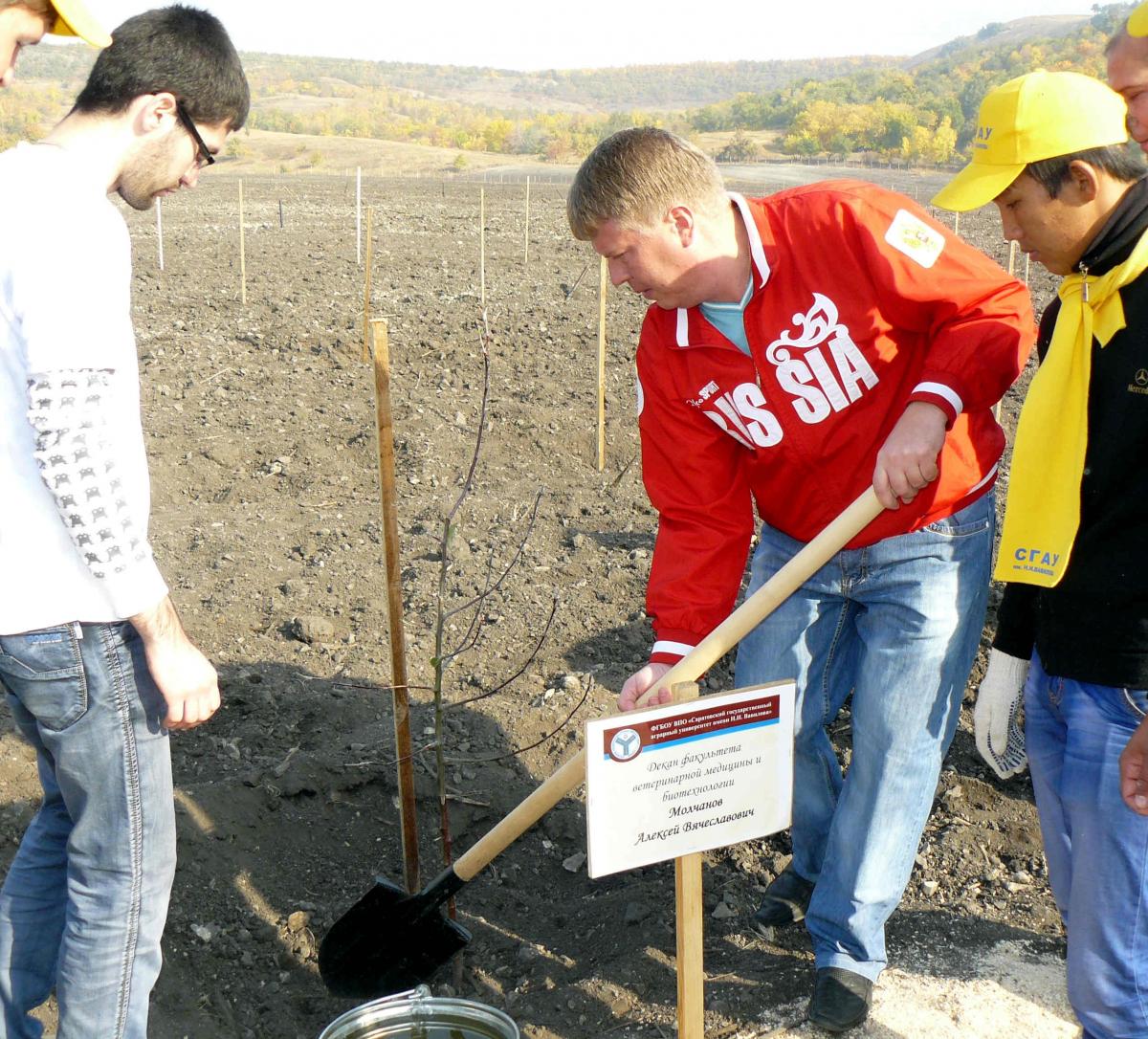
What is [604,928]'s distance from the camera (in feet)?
10.00

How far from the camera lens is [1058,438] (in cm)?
195

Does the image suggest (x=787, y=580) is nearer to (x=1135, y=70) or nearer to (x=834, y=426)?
(x=834, y=426)

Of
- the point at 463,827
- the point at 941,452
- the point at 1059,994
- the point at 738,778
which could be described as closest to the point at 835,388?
the point at 941,452

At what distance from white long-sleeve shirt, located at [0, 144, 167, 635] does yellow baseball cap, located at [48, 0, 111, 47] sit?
174mm

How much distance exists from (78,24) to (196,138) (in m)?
0.26

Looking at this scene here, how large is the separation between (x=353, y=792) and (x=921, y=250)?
2.23m

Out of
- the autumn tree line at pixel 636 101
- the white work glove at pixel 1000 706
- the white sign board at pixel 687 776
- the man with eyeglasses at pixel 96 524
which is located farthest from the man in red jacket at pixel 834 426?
the autumn tree line at pixel 636 101

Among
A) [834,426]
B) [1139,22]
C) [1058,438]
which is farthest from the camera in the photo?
[834,426]

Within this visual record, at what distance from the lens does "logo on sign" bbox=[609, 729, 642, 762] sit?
1.79 metres

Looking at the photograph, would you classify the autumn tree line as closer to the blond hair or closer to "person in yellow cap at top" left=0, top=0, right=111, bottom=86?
the blond hair

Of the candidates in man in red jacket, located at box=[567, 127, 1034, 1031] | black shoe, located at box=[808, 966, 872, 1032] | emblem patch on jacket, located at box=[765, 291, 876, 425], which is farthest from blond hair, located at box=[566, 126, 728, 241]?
black shoe, located at box=[808, 966, 872, 1032]

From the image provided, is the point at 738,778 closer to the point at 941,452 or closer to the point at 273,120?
the point at 941,452

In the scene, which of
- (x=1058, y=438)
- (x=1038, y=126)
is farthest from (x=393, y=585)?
(x=1038, y=126)

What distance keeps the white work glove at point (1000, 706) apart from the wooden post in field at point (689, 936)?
2.08 ft
